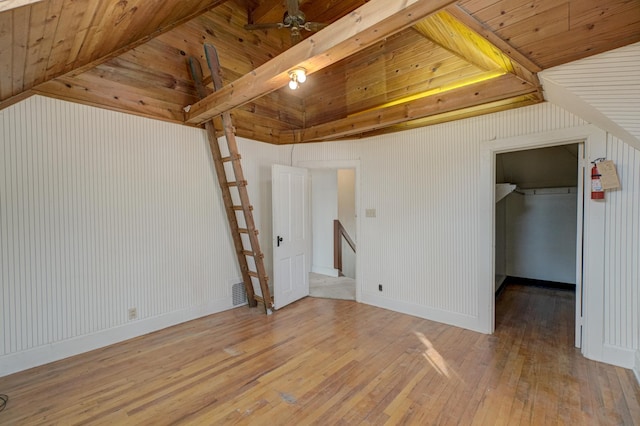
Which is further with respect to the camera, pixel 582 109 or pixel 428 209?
pixel 428 209

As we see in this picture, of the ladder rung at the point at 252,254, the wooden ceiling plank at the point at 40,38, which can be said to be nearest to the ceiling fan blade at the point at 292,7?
the wooden ceiling plank at the point at 40,38

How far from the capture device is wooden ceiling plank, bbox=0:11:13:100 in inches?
51.2

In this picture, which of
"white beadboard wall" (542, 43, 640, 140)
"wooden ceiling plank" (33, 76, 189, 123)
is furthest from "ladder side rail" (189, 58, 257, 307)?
"white beadboard wall" (542, 43, 640, 140)

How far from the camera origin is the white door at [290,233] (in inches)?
155

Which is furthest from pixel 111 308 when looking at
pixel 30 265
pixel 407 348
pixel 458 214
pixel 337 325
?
pixel 458 214

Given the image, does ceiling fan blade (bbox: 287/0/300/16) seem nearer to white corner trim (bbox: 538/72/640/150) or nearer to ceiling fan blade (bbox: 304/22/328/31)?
ceiling fan blade (bbox: 304/22/328/31)

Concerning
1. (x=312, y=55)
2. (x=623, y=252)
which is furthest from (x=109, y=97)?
(x=623, y=252)

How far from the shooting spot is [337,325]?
11.1 feet

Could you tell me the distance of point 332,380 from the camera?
7.51 ft

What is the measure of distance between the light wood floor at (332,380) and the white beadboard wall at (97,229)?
0.30 metres

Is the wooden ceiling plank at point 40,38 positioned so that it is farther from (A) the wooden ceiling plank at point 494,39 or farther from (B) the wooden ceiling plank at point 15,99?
(A) the wooden ceiling plank at point 494,39

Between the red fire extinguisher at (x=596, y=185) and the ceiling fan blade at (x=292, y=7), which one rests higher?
the ceiling fan blade at (x=292, y=7)

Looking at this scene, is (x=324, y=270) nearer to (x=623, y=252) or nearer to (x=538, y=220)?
(x=538, y=220)

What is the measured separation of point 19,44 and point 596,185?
4.41m
